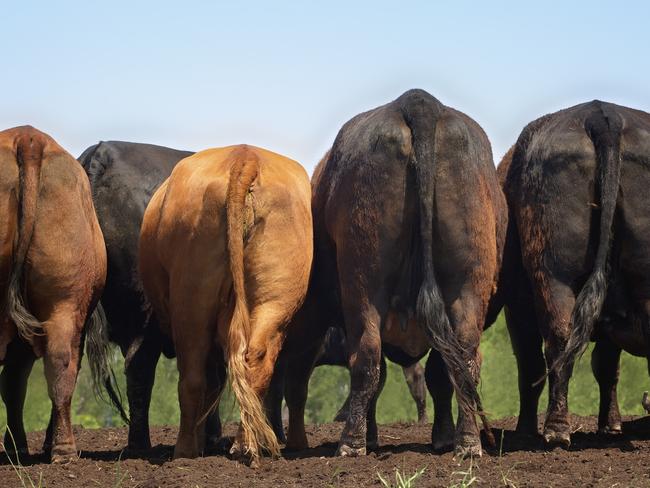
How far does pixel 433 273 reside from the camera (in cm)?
764

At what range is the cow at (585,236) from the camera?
7871mm

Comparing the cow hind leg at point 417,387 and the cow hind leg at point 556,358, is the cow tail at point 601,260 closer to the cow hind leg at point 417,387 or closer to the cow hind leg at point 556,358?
the cow hind leg at point 556,358

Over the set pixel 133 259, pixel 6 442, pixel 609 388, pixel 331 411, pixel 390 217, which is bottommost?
pixel 331 411

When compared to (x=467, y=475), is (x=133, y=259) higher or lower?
higher

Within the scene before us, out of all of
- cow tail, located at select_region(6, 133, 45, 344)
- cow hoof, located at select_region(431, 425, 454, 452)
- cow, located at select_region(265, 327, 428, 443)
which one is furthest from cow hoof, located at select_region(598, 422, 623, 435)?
cow tail, located at select_region(6, 133, 45, 344)

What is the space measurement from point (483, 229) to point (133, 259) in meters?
2.92

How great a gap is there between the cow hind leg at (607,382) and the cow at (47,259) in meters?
3.92

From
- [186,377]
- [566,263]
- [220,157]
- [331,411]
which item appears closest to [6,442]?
[186,377]

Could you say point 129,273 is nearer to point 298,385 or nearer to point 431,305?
point 298,385

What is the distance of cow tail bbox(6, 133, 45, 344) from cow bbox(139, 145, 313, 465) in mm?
848

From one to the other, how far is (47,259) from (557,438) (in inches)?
135

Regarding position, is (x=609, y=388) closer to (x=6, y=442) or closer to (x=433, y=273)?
(x=433, y=273)

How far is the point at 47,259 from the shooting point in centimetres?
794

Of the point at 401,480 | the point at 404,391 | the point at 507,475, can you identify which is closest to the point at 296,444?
the point at 507,475
